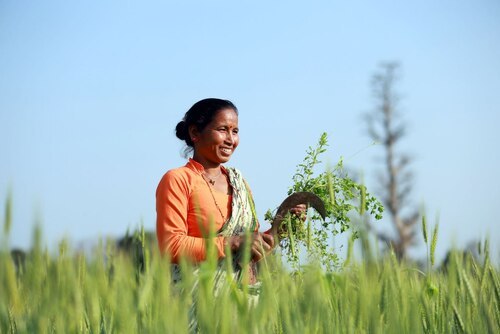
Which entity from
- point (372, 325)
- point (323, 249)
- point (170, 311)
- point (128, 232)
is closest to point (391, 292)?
point (372, 325)

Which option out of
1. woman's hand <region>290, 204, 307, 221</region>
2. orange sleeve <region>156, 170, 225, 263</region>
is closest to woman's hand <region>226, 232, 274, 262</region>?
orange sleeve <region>156, 170, 225, 263</region>

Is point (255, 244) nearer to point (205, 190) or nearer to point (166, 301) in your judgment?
point (205, 190)

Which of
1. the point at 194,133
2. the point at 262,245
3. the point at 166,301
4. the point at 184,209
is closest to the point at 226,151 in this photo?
the point at 194,133

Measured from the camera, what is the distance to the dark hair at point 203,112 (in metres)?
2.75

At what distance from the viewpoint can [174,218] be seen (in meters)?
2.55

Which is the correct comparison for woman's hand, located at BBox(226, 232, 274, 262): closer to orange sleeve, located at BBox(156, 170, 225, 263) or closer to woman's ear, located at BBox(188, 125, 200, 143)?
orange sleeve, located at BBox(156, 170, 225, 263)

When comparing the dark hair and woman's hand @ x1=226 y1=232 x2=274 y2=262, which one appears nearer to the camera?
woman's hand @ x1=226 y1=232 x2=274 y2=262

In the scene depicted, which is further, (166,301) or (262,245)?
(262,245)

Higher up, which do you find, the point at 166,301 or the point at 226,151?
the point at 226,151

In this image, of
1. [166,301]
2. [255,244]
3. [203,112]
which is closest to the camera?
[166,301]

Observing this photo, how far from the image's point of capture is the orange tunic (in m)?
2.48

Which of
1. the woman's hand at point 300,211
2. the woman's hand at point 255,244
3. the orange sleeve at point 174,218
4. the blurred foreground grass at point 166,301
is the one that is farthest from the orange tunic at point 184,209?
the blurred foreground grass at point 166,301

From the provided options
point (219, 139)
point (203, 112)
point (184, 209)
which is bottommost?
point (184, 209)

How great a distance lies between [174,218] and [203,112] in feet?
1.58
